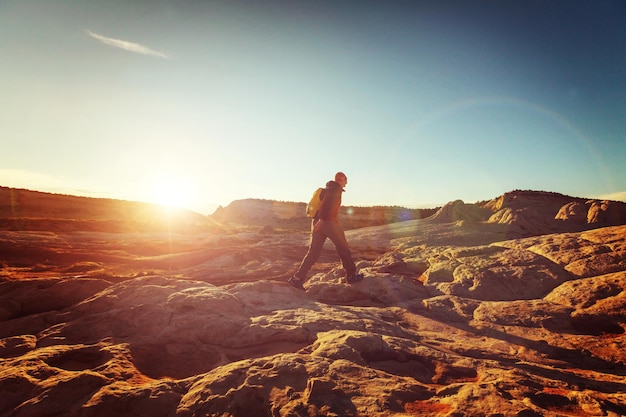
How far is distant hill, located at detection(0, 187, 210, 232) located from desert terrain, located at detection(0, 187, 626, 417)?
676 inches

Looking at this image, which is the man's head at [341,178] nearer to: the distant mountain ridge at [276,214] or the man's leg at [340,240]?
the man's leg at [340,240]

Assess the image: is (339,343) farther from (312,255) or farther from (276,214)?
(276,214)

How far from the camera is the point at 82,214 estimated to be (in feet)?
124

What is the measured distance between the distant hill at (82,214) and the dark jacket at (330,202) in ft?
78.8

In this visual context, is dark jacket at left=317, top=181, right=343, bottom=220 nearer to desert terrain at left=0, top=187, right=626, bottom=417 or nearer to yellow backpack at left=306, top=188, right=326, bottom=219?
yellow backpack at left=306, top=188, right=326, bottom=219

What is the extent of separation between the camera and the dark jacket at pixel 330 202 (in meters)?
7.09

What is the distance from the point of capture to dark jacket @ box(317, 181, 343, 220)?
709cm

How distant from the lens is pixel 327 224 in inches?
280

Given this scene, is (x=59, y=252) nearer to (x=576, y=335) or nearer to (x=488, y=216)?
(x=576, y=335)

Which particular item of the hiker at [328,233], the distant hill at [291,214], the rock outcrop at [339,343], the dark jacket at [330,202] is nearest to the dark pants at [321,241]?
the hiker at [328,233]

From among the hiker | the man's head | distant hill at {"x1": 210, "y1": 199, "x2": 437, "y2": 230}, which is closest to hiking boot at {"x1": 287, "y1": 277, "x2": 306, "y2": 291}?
the hiker

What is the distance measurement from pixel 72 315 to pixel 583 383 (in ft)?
20.7

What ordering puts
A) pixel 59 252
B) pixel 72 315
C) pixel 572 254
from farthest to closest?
1. pixel 59 252
2. pixel 572 254
3. pixel 72 315

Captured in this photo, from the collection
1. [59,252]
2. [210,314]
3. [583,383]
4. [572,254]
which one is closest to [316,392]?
[210,314]
